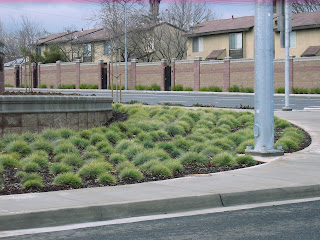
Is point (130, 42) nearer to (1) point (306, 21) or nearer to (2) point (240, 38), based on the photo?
(2) point (240, 38)

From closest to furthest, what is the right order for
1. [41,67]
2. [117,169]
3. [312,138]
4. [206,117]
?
[117,169] < [312,138] < [206,117] < [41,67]

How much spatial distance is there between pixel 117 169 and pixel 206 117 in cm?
739

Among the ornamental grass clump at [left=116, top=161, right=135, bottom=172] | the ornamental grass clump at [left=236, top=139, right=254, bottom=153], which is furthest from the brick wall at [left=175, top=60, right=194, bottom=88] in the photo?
the ornamental grass clump at [left=116, top=161, right=135, bottom=172]

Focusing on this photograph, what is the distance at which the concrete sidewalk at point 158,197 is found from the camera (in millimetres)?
6652

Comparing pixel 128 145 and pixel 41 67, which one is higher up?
pixel 41 67

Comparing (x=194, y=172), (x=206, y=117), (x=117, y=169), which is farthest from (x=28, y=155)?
(x=206, y=117)

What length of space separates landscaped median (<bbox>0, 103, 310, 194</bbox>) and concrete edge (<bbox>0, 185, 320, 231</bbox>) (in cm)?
178

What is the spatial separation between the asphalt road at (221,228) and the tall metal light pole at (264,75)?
441 centimetres

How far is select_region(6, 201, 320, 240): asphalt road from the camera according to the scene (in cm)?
596

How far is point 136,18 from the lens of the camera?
60062mm

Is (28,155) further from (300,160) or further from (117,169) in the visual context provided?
(300,160)

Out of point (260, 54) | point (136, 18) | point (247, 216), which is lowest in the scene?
point (247, 216)

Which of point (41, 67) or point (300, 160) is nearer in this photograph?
point (300, 160)

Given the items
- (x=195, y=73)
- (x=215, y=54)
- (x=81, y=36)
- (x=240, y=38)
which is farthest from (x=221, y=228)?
(x=81, y=36)
